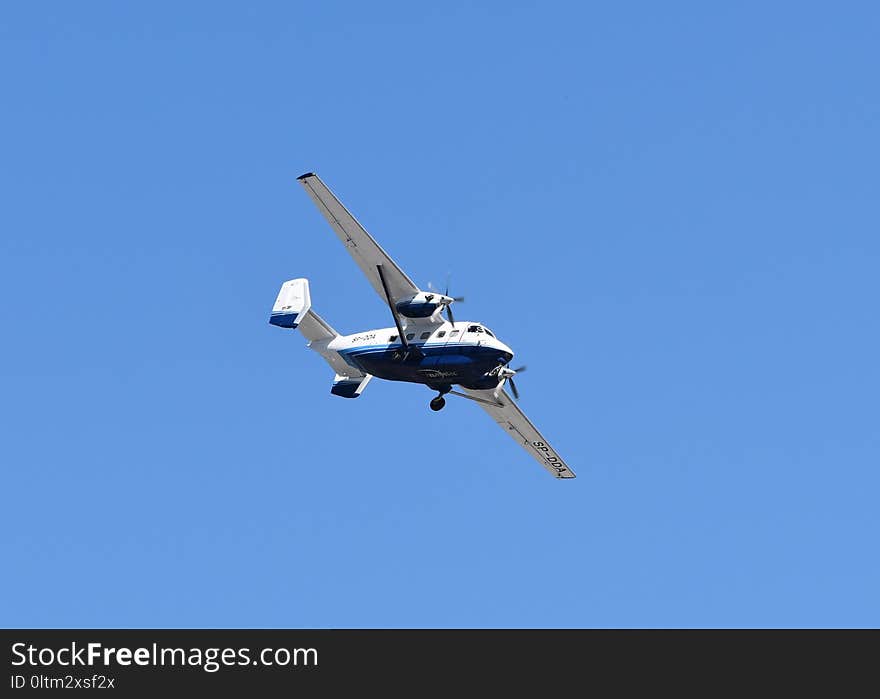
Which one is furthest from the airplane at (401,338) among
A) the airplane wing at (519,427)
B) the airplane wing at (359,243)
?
the airplane wing at (519,427)

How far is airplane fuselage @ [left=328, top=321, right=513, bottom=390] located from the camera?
60.8 meters

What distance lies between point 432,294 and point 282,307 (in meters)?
7.18

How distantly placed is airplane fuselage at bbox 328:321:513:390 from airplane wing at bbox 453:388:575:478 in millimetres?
4364

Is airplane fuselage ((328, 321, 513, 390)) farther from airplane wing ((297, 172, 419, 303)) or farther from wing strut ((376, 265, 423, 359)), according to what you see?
airplane wing ((297, 172, 419, 303))

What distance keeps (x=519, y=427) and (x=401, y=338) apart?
10182 mm

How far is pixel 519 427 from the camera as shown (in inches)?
2736

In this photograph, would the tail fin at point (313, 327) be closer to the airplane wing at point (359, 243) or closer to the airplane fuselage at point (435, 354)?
the airplane fuselage at point (435, 354)

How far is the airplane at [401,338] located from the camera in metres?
60.7

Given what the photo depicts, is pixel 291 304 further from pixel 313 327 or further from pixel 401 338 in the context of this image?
pixel 401 338
